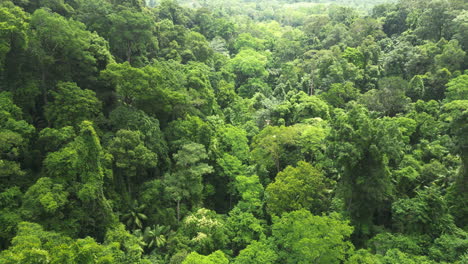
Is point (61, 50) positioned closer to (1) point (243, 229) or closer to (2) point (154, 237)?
(2) point (154, 237)

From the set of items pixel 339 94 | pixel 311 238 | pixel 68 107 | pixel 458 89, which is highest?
pixel 458 89

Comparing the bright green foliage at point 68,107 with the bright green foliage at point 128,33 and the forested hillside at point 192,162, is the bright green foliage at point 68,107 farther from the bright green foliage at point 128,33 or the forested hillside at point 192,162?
the bright green foliage at point 128,33

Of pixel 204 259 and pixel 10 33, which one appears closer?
pixel 204 259

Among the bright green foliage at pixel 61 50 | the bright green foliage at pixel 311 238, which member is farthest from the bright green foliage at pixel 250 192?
the bright green foliage at pixel 61 50

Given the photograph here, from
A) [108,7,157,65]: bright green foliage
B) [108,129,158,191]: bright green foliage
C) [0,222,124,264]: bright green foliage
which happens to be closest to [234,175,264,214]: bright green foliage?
[108,129,158,191]: bright green foliage

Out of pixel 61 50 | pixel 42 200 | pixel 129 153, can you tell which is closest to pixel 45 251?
pixel 42 200

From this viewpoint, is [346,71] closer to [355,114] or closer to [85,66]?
[355,114]
